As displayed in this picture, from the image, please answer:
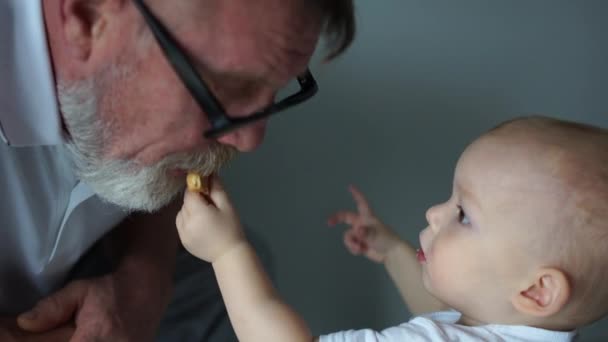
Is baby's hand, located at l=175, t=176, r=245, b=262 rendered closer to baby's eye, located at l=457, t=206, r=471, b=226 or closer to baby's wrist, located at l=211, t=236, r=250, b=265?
baby's wrist, located at l=211, t=236, r=250, b=265

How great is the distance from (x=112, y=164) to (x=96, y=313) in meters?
0.21

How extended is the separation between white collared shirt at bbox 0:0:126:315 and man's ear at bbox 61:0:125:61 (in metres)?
0.04

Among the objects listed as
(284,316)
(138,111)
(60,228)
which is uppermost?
(138,111)

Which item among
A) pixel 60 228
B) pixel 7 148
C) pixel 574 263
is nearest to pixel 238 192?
pixel 60 228

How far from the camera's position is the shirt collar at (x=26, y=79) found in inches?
29.8

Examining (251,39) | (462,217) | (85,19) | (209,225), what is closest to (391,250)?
(462,217)

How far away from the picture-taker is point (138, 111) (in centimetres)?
82

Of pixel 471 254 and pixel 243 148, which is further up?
pixel 243 148

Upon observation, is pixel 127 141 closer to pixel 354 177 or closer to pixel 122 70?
pixel 122 70

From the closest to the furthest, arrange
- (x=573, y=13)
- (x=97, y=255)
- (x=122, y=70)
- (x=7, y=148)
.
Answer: (x=122, y=70)
(x=7, y=148)
(x=97, y=255)
(x=573, y=13)

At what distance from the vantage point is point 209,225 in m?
0.83

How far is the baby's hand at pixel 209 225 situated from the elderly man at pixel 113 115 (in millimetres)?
44

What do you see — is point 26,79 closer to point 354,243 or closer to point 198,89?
point 198,89

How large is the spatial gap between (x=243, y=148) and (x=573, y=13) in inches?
31.7
